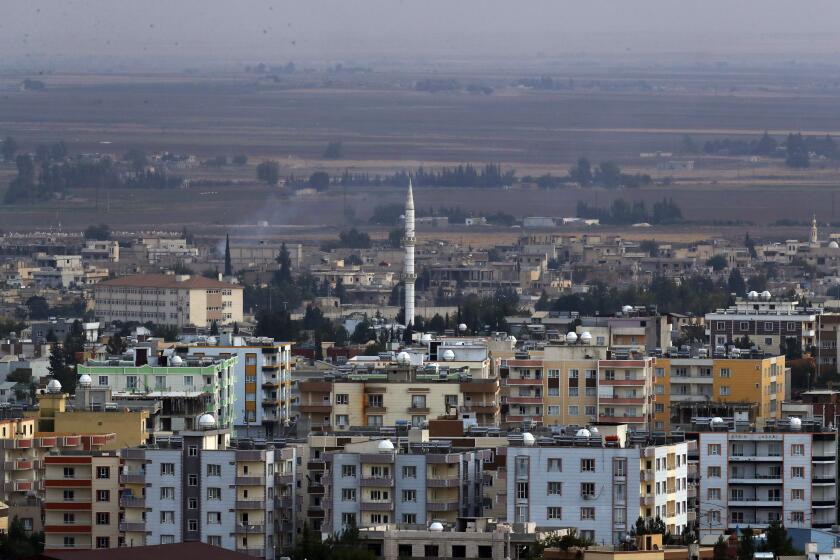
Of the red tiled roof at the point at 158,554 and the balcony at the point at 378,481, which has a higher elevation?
the red tiled roof at the point at 158,554

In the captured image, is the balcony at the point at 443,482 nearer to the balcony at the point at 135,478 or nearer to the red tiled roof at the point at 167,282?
the balcony at the point at 135,478

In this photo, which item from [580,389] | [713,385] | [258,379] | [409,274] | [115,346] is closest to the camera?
[580,389]

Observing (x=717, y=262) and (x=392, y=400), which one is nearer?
(x=392, y=400)

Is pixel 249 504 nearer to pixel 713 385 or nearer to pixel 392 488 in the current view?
pixel 392 488

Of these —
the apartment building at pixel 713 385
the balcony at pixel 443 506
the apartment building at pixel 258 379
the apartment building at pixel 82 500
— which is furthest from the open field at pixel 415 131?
the balcony at pixel 443 506

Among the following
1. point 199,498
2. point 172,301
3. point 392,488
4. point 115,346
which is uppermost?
point 392,488

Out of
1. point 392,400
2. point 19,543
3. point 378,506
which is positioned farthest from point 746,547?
point 392,400
